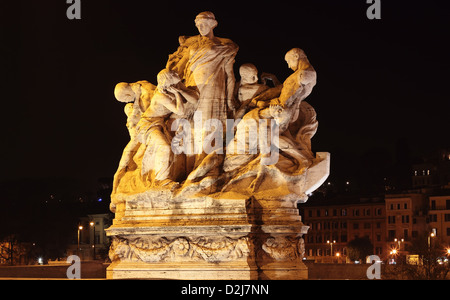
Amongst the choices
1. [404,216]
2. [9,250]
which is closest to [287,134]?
[9,250]

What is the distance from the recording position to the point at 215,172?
19469 mm

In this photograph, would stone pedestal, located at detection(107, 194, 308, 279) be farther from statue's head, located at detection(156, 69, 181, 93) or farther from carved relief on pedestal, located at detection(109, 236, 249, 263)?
statue's head, located at detection(156, 69, 181, 93)

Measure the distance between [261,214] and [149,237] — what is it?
2320 mm

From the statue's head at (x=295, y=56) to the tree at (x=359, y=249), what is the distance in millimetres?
55585

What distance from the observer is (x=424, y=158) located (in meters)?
94.1

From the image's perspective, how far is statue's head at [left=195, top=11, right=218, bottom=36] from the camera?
20.5 m

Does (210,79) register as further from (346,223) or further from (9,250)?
(346,223)

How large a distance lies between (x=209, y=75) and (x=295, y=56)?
184 centimetres

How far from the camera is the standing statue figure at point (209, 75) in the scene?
2014 centimetres

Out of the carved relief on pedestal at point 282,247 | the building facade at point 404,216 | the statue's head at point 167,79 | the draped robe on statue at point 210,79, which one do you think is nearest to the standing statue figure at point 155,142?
the statue's head at point 167,79

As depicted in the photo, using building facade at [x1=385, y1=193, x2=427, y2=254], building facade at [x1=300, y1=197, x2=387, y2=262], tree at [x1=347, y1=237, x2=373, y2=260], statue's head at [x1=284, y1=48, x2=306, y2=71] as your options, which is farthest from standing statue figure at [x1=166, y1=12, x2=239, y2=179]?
building facade at [x1=300, y1=197, x2=387, y2=262]

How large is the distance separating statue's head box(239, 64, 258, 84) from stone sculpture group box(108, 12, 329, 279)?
25 millimetres

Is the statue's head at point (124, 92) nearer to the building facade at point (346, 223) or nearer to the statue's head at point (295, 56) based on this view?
the statue's head at point (295, 56)
